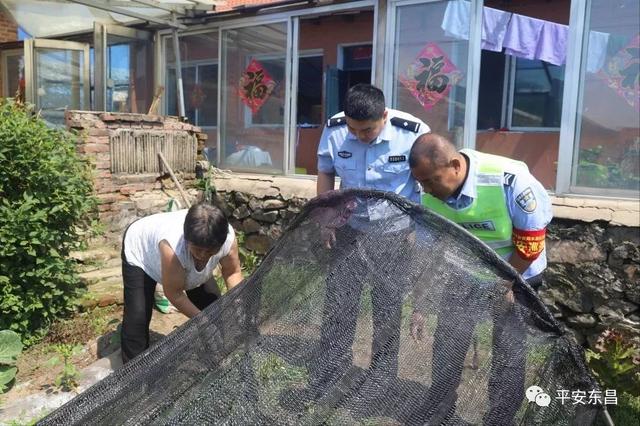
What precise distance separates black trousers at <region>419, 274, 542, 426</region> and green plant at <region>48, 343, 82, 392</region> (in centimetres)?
282

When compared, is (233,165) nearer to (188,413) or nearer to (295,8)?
(295,8)

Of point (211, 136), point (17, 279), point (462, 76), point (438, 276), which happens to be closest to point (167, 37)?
point (211, 136)

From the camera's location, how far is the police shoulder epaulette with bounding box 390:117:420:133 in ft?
10.3

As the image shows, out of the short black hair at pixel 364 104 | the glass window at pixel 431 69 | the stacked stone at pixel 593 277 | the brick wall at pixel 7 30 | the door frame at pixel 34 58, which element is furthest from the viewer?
the brick wall at pixel 7 30

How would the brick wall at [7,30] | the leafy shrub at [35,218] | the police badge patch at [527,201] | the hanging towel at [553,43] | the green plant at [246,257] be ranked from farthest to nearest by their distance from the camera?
the brick wall at [7,30], the green plant at [246,257], the hanging towel at [553,43], the leafy shrub at [35,218], the police badge patch at [527,201]

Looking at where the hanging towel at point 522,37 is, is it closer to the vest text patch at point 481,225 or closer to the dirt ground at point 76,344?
the vest text patch at point 481,225

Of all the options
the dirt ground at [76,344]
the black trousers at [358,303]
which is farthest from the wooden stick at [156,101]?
the black trousers at [358,303]

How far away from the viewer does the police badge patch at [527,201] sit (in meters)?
2.29

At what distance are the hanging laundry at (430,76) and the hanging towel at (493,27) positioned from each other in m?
0.42

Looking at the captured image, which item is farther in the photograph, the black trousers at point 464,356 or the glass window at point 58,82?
the glass window at point 58,82

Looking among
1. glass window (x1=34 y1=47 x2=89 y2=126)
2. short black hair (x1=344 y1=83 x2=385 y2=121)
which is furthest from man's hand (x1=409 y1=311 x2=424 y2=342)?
glass window (x1=34 y1=47 x2=89 y2=126)

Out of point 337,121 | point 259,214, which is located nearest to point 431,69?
point 259,214

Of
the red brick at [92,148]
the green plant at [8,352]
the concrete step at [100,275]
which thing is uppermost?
the red brick at [92,148]

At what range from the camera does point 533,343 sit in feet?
4.84
